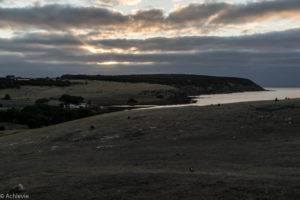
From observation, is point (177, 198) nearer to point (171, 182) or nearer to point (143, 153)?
point (171, 182)

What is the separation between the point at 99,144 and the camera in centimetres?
1919

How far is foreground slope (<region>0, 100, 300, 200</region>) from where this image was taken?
8234mm

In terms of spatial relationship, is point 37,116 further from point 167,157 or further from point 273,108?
point 167,157

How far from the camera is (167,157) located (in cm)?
1384

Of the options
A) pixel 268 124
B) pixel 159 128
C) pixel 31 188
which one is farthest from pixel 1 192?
pixel 268 124

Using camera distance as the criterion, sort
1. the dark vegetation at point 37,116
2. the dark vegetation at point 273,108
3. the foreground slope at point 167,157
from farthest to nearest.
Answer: the dark vegetation at point 37,116, the dark vegetation at point 273,108, the foreground slope at point 167,157

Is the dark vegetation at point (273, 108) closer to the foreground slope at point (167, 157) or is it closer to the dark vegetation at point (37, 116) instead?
the foreground slope at point (167, 157)

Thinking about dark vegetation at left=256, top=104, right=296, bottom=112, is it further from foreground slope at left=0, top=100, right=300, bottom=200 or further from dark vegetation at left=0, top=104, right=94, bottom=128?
dark vegetation at left=0, top=104, right=94, bottom=128

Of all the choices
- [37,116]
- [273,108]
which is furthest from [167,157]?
[37,116]

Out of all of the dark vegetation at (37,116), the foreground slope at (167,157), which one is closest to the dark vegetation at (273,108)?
the foreground slope at (167,157)

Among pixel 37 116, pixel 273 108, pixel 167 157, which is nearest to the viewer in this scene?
pixel 167 157

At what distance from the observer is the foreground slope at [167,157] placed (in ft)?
27.0

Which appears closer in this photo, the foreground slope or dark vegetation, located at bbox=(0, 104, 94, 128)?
the foreground slope

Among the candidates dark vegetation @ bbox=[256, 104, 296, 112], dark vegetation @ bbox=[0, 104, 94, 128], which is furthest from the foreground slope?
dark vegetation @ bbox=[0, 104, 94, 128]
